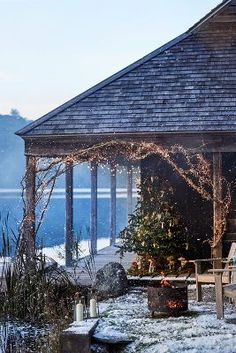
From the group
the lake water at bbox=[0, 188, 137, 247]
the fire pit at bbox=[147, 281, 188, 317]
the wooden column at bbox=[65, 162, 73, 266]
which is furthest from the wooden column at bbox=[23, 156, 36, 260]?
the lake water at bbox=[0, 188, 137, 247]

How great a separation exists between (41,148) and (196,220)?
12.2 feet

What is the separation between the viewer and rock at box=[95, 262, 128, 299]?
1229 centimetres

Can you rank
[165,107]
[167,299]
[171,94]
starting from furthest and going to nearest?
1. [171,94]
2. [165,107]
3. [167,299]

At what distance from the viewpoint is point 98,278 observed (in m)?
12.5

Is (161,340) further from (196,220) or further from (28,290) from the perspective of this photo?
(196,220)

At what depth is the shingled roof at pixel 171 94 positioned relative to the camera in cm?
1422

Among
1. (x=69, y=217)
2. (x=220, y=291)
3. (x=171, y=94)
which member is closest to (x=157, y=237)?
(x=69, y=217)

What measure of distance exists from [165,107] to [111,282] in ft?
12.8

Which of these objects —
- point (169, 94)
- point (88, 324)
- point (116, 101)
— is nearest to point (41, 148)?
point (116, 101)

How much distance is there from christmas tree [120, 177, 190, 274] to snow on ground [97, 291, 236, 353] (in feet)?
9.46

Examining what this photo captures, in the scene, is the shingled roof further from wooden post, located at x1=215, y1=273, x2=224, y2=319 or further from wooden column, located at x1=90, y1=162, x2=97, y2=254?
wooden post, located at x1=215, y1=273, x2=224, y2=319

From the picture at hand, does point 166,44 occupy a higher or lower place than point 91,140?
higher

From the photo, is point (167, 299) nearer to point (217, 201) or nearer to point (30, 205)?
point (217, 201)

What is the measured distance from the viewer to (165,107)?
14547 mm
